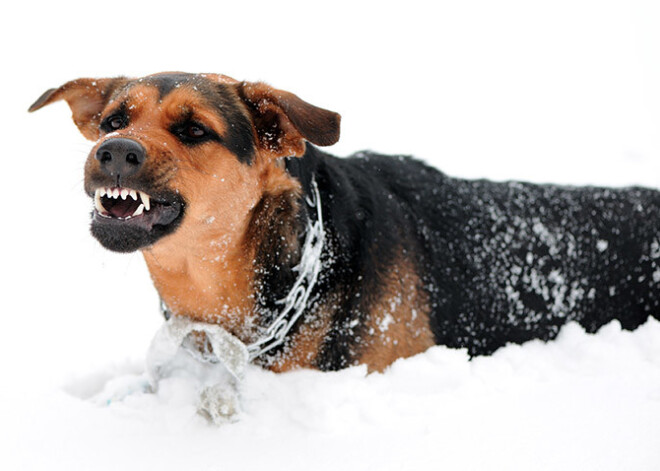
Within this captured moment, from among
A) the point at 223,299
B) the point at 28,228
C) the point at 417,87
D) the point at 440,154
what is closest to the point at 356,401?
the point at 223,299

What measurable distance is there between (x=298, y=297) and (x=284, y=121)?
91 cm

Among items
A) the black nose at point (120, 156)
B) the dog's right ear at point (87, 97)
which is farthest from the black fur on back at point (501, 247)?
the dog's right ear at point (87, 97)

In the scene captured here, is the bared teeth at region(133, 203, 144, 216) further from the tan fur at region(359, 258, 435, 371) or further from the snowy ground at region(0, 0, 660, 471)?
the tan fur at region(359, 258, 435, 371)

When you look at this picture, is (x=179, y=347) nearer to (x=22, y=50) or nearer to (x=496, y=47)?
(x=22, y=50)

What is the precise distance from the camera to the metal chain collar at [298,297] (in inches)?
122

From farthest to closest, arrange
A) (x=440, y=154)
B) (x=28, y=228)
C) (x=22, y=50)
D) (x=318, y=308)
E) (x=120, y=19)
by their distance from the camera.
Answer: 1. (x=120, y=19)
2. (x=22, y=50)
3. (x=440, y=154)
4. (x=28, y=228)
5. (x=318, y=308)

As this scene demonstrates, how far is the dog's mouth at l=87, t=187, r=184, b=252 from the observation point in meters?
2.67

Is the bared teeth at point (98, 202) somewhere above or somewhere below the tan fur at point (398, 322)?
above

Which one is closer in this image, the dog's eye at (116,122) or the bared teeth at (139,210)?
the bared teeth at (139,210)

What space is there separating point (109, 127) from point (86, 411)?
1.44 meters

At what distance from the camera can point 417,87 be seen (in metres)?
10.7

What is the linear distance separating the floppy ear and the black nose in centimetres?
69

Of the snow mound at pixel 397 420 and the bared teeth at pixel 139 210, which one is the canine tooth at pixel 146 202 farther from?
the snow mound at pixel 397 420

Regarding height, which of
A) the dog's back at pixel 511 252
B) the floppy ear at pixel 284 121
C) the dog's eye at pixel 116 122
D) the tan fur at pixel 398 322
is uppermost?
the floppy ear at pixel 284 121
